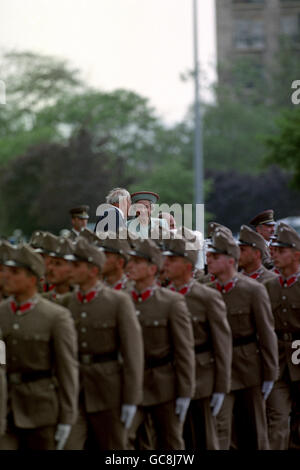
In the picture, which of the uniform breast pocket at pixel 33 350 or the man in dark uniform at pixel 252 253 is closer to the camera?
the uniform breast pocket at pixel 33 350

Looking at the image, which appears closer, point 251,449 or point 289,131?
point 251,449

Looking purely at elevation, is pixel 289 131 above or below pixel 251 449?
above

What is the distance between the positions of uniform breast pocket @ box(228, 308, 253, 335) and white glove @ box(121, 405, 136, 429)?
5.64ft

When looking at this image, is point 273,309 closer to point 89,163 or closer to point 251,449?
point 251,449

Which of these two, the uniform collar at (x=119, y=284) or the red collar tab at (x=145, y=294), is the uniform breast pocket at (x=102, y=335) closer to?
the red collar tab at (x=145, y=294)

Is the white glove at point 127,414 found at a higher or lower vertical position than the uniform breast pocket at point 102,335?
lower

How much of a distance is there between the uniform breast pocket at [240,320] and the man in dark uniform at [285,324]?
2.58 feet

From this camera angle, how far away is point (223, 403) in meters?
8.73

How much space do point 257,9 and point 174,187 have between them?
3878cm

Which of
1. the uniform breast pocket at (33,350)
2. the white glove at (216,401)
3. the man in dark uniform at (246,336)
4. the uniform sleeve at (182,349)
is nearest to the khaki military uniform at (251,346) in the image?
the man in dark uniform at (246,336)

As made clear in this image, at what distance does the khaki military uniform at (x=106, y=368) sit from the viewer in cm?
743

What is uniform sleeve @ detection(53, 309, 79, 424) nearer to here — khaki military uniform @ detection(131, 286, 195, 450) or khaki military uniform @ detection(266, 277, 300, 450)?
khaki military uniform @ detection(131, 286, 195, 450)

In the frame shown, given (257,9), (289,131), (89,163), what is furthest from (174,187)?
(257,9)

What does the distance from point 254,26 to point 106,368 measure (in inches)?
3451
